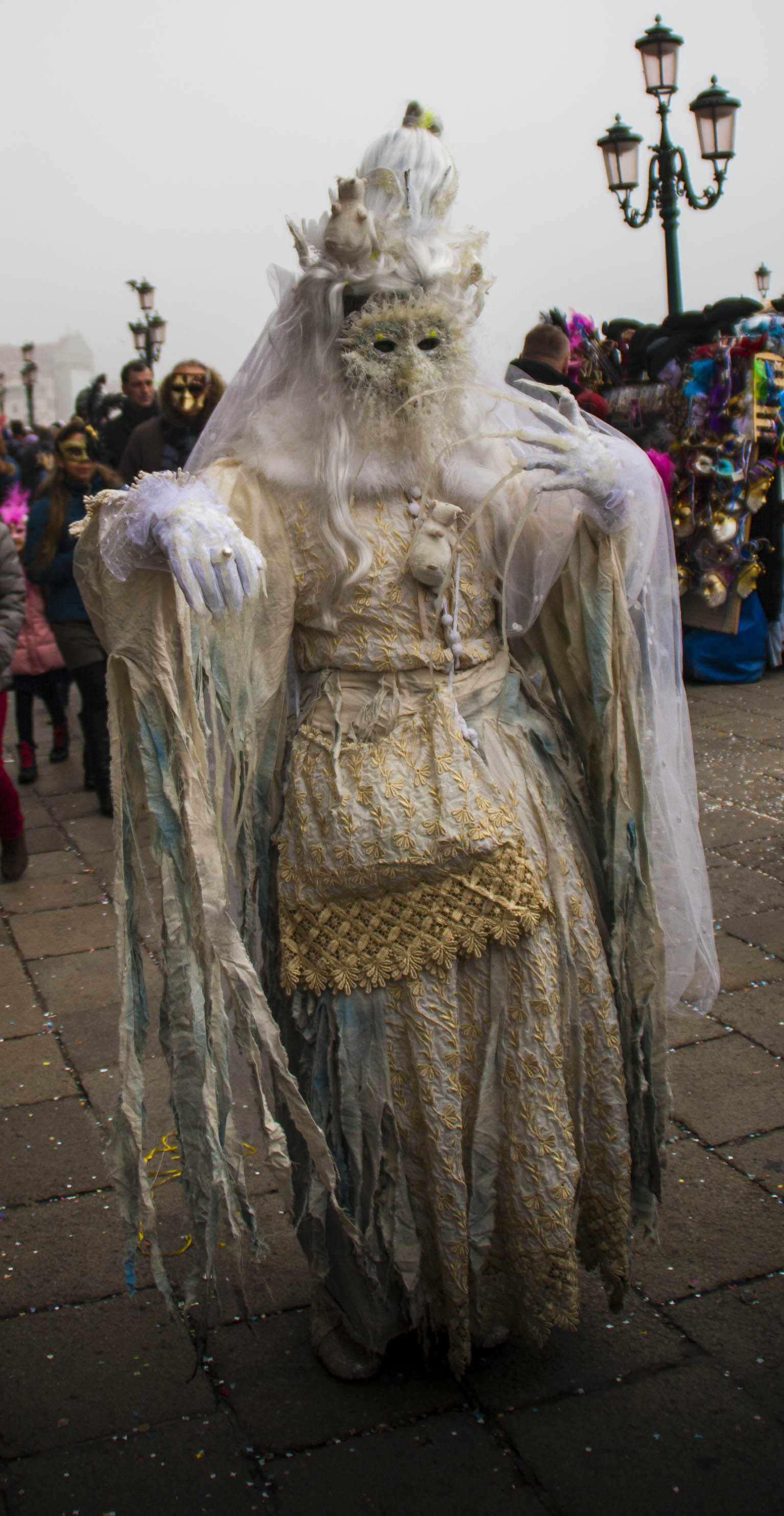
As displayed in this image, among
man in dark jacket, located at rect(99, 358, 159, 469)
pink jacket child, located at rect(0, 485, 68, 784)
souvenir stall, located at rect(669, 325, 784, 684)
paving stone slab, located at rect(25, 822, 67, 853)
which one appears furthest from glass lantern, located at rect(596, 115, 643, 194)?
paving stone slab, located at rect(25, 822, 67, 853)

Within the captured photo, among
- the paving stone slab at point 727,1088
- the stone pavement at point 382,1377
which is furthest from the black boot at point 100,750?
the paving stone slab at point 727,1088

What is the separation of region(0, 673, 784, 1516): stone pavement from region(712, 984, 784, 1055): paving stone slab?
0.08 m

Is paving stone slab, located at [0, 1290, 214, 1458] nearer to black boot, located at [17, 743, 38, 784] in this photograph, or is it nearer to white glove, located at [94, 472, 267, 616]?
white glove, located at [94, 472, 267, 616]

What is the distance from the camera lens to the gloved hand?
5.50 feet

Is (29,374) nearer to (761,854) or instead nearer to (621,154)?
(621,154)

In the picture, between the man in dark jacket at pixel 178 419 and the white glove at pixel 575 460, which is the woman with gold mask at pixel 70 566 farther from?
the white glove at pixel 575 460

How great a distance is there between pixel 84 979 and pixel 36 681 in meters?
2.55

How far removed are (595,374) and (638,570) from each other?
5852 millimetres

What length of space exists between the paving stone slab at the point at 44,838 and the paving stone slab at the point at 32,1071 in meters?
1.76

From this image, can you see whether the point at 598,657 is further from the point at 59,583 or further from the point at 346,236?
the point at 59,583

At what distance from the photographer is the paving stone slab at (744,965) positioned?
139 inches

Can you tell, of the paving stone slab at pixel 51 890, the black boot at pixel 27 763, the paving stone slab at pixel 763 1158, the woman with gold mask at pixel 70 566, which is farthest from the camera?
the black boot at pixel 27 763

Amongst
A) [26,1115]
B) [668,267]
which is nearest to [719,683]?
[668,267]

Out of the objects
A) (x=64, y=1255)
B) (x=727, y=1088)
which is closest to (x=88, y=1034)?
(x=64, y=1255)
